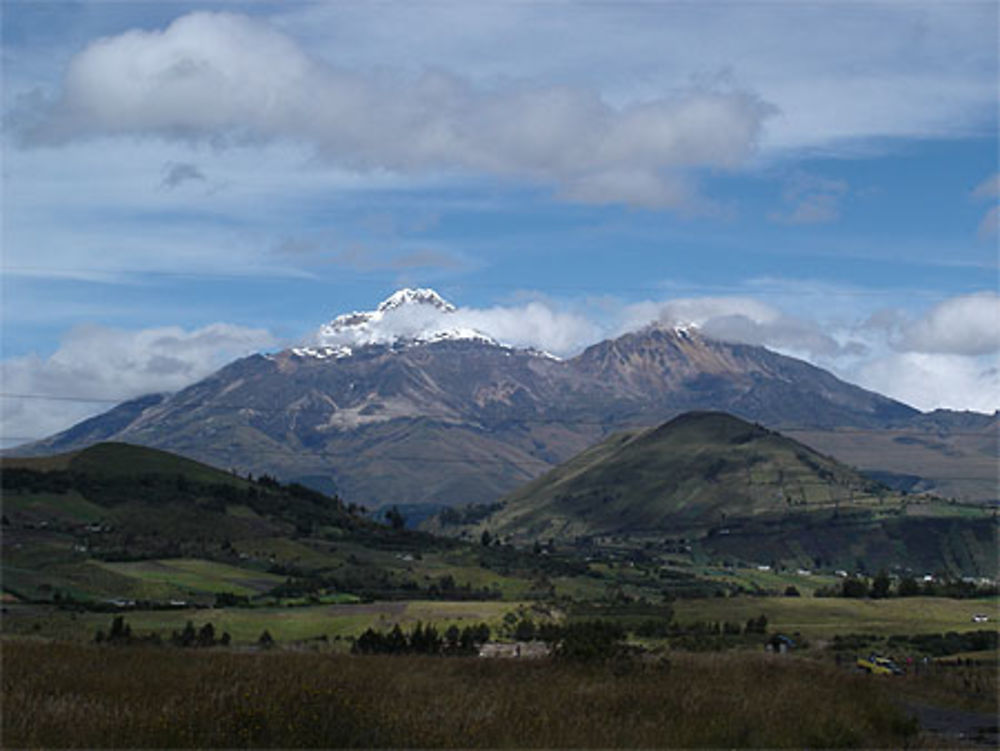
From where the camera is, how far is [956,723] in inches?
1221

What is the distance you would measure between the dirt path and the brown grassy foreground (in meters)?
1.69

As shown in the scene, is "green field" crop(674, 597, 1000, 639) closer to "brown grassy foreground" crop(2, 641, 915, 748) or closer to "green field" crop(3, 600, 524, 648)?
"green field" crop(3, 600, 524, 648)

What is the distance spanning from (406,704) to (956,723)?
1680 cm

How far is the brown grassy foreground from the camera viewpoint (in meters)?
19.5

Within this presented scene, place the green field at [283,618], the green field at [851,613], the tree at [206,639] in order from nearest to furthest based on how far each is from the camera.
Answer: the tree at [206,639] → the green field at [283,618] → the green field at [851,613]

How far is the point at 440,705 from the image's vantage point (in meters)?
22.4

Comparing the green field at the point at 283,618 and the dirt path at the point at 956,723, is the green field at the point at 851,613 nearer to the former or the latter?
the green field at the point at 283,618

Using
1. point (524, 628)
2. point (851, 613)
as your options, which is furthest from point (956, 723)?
point (851, 613)

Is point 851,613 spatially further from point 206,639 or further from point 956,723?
point 956,723

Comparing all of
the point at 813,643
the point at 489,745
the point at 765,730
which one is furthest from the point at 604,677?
the point at 813,643

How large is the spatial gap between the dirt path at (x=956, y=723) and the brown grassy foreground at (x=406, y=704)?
169 centimetres

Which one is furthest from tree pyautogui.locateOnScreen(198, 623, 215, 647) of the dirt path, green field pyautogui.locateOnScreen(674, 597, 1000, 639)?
green field pyautogui.locateOnScreen(674, 597, 1000, 639)

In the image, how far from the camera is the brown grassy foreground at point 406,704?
1953cm

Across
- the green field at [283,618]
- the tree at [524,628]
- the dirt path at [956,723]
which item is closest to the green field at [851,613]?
the tree at [524,628]
